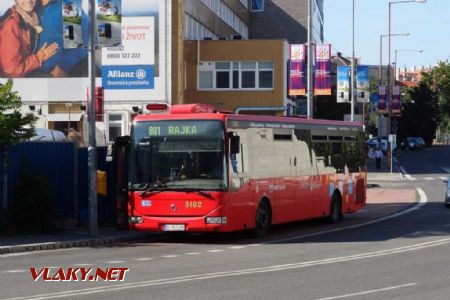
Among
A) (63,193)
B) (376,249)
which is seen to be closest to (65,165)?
(63,193)

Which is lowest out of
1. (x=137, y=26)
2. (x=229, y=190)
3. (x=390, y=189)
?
(x=390, y=189)

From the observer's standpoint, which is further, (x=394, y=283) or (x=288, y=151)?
(x=288, y=151)

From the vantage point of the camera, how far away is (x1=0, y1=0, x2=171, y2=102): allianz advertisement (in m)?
49.2

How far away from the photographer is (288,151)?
72.9 feet

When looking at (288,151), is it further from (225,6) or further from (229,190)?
(225,6)

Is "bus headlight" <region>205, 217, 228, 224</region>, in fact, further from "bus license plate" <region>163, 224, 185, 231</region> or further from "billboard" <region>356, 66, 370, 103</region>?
"billboard" <region>356, 66, 370, 103</region>

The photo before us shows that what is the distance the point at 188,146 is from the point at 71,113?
32.1 meters

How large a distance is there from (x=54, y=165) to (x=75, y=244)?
11.1ft

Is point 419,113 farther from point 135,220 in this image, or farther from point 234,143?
point 135,220

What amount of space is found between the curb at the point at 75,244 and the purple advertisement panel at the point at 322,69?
1949cm

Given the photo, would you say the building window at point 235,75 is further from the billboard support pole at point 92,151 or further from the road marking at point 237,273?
the road marking at point 237,273

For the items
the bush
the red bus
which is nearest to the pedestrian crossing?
the red bus

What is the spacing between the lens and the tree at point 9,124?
65.0 feet

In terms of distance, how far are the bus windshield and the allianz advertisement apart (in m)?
29.5
